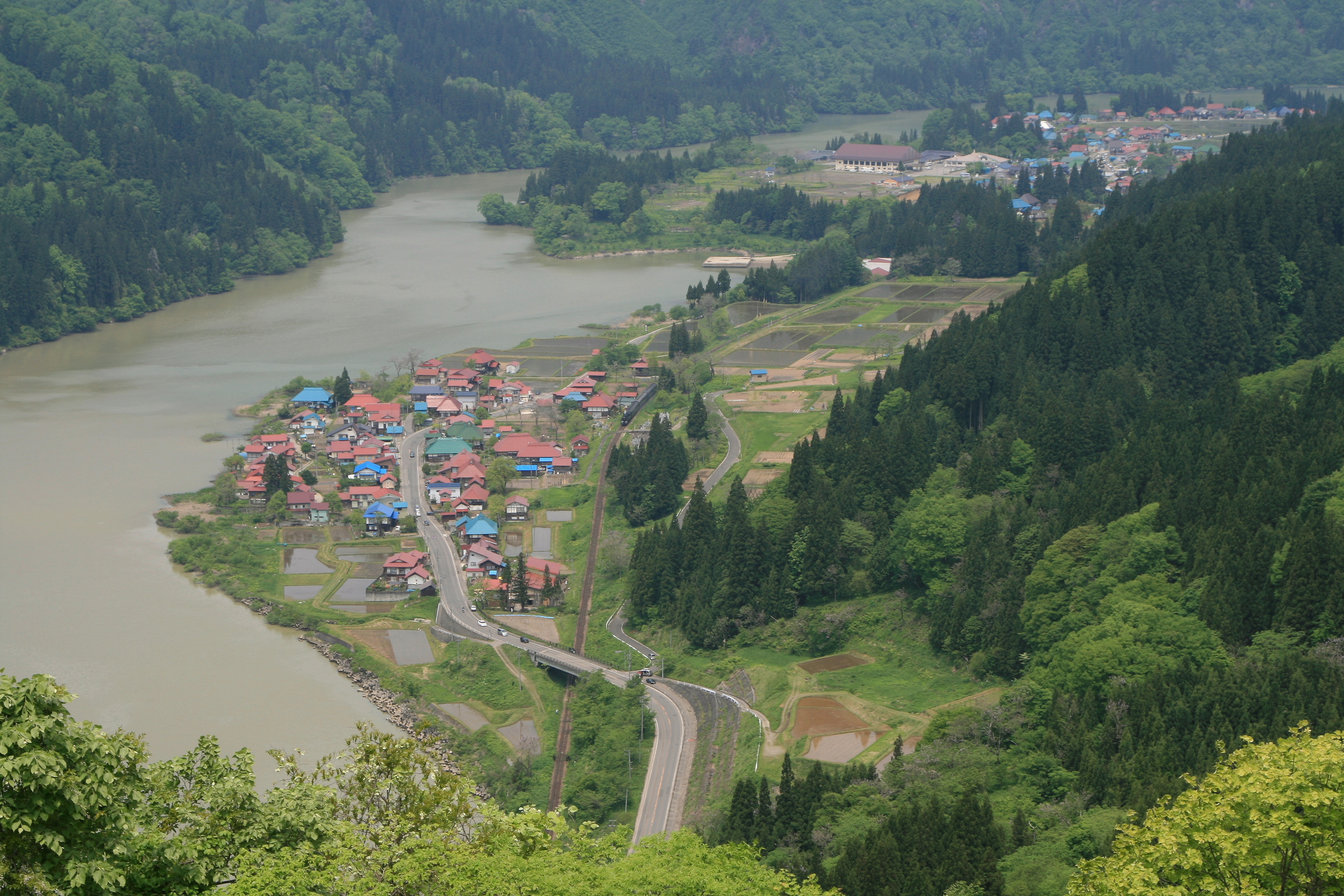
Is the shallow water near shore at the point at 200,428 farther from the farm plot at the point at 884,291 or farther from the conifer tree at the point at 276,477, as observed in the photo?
the farm plot at the point at 884,291

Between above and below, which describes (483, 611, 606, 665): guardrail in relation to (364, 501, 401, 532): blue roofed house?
below

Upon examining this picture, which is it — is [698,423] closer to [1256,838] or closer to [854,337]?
[854,337]

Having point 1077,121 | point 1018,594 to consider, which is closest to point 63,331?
point 1018,594

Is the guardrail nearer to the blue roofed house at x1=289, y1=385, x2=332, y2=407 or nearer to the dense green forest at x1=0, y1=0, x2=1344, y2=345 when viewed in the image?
the blue roofed house at x1=289, y1=385, x2=332, y2=407

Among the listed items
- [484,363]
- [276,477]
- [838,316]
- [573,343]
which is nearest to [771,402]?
[484,363]

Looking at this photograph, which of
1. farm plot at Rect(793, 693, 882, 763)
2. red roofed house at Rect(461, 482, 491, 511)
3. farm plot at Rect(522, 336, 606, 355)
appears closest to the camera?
farm plot at Rect(793, 693, 882, 763)

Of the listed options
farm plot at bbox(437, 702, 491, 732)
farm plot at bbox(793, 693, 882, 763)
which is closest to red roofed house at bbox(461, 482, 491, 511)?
farm plot at bbox(437, 702, 491, 732)

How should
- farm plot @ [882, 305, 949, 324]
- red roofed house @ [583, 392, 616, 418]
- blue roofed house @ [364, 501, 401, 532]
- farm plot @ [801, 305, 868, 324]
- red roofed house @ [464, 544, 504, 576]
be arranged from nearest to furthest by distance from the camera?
red roofed house @ [464, 544, 504, 576], blue roofed house @ [364, 501, 401, 532], red roofed house @ [583, 392, 616, 418], farm plot @ [882, 305, 949, 324], farm plot @ [801, 305, 868, 324]

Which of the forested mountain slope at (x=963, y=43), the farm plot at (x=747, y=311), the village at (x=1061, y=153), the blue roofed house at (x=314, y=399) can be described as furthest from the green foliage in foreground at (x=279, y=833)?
the forested mountain slope at (x=963, y=43)
